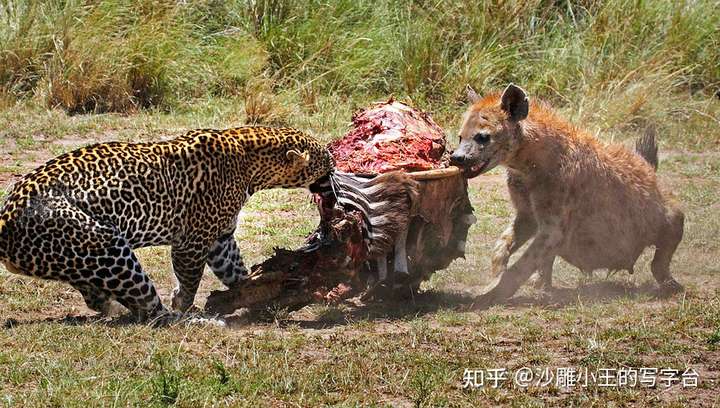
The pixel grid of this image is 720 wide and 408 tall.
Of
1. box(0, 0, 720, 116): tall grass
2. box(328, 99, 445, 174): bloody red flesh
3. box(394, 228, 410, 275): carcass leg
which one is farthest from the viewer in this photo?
box(0, 0, 720, 116): tall grass

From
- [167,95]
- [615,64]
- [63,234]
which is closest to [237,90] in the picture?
[167,95]

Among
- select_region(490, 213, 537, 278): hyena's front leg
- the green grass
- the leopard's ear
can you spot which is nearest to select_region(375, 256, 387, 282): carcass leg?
the green grass

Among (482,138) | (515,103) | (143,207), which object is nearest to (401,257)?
(482,138)

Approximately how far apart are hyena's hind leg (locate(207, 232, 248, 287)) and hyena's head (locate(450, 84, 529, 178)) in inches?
62.8

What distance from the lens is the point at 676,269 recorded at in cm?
912

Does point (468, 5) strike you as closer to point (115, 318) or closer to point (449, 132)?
point (449, 132)

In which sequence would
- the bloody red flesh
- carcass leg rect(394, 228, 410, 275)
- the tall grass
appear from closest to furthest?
carcass leg rect(394, 228, 410, 275) → the bloody red flesh → the tall grass

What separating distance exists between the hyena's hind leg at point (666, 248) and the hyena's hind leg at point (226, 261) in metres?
2.91

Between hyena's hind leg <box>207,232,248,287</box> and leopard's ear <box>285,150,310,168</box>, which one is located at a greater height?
leopard's ear <box>285,150,310,168</box>

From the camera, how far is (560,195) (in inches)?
325

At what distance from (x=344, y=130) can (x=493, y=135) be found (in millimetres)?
4658

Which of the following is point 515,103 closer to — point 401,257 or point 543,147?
point 543,147

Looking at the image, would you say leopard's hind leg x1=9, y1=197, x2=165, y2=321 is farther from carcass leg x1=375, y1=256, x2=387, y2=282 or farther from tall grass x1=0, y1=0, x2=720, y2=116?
tall grass x1=0, y1=0, x2=720, y2=116

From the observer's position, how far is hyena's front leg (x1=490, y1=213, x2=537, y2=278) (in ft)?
27.7
